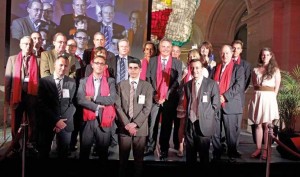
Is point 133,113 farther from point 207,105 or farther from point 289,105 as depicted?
point 289,105

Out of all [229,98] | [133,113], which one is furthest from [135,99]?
[229,98]

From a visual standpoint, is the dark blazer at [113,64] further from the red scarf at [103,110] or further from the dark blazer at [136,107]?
the dark blazer at [136,107]

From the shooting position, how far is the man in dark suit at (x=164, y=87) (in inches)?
231

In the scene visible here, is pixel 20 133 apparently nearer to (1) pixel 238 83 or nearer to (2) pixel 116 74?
(2) pixel 116 74

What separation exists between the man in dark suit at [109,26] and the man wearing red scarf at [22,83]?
3255 mm

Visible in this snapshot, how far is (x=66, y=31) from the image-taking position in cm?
873

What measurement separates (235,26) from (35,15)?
32.5ft

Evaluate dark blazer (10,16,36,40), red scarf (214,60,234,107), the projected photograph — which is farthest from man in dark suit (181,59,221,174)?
dark blazer (10,16,36,40)

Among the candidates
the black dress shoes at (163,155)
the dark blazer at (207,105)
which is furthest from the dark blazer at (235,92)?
the black dress shoes at (163,155)

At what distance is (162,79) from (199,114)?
1.00 meters

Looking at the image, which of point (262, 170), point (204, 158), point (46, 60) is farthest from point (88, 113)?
point (262, 170)

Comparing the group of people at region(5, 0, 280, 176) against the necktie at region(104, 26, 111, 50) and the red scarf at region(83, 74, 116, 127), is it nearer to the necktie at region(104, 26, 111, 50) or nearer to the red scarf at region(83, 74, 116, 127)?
the red scarf at region(83, 74, 116, 127)

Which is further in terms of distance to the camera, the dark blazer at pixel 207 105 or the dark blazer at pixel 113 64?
the dark blazer at pixel 113 64

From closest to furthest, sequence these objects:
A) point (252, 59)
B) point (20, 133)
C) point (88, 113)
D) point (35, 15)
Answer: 1. point (20, 133)
2. point (88, 113)
3. point (35, 15)
4. point (252, 59)
